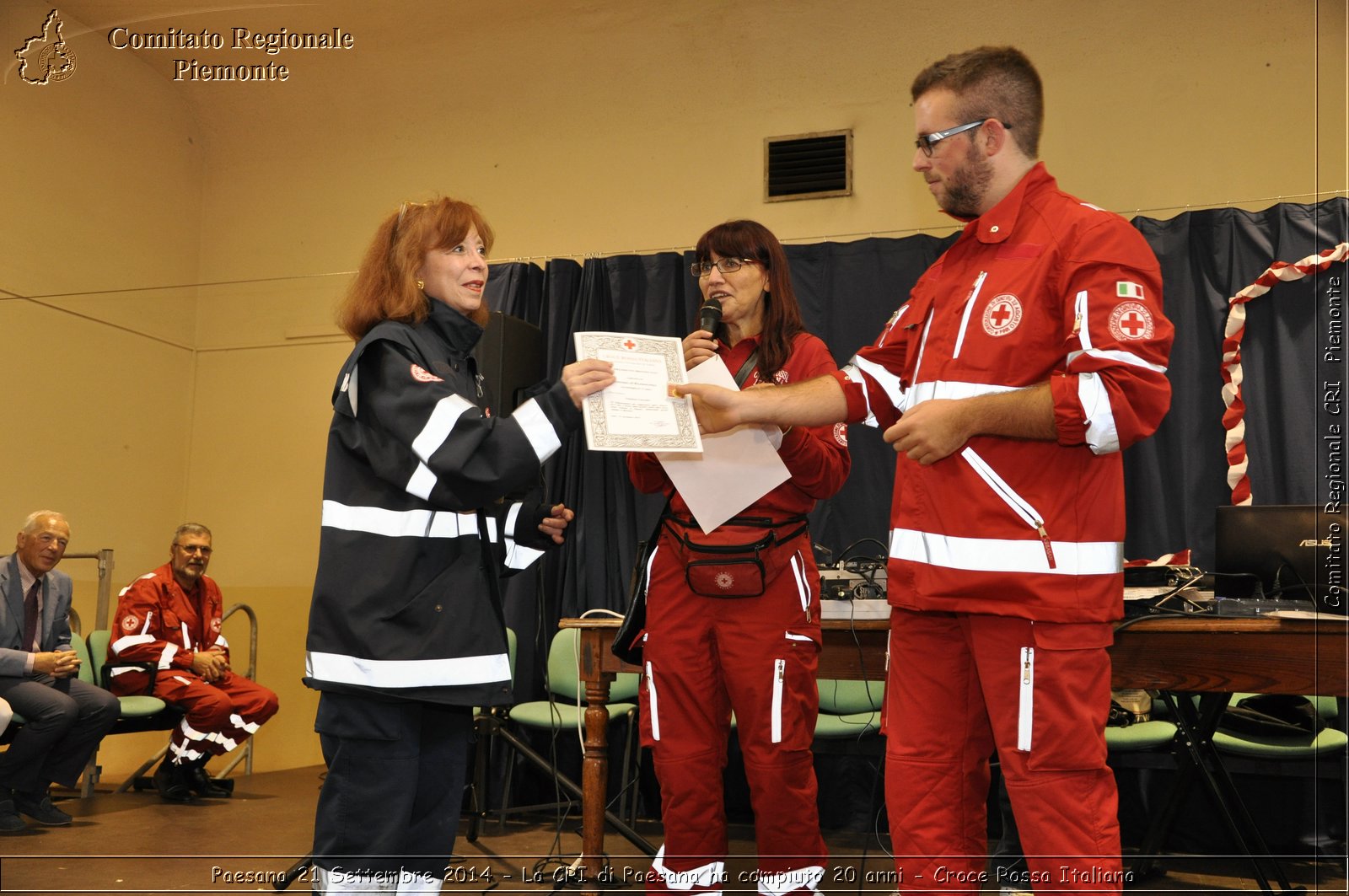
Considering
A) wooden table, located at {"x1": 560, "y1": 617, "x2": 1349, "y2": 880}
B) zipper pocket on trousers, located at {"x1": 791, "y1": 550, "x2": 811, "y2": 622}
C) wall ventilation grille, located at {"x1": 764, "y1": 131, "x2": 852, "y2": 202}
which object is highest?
wall ventilation grille, located at {"x1": 764, "y1": 131, "x2": 852, "y2": 202}

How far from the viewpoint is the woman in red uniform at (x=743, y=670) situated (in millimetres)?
2498

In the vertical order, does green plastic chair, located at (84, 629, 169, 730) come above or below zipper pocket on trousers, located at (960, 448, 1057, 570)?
below

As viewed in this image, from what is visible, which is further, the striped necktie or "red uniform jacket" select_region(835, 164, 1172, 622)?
the striped necktie

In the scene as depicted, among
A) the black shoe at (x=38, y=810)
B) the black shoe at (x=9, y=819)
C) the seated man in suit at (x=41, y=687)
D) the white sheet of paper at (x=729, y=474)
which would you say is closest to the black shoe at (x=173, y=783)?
the seated man in suit at (x=41, y=687)

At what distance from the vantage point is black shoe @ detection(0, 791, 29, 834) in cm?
421

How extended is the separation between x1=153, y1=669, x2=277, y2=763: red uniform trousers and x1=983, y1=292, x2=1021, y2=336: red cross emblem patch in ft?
15.0

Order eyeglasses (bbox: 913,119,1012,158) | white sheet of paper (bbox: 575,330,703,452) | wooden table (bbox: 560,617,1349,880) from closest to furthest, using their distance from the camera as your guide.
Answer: eyeglasses (bbox: 913,119,1012,158) < white sheet of paper (bbox: 575,330,703,452) < wooden table (bbox: 560,617,1349,880)

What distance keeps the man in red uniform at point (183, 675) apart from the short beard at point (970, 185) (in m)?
4.54

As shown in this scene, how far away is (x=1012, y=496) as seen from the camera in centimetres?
171

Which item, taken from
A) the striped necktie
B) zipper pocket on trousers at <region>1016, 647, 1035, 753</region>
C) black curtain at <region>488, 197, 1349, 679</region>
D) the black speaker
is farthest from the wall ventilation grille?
zipper pocket on trousers at <region>1016, 647, 1035, 753</region>

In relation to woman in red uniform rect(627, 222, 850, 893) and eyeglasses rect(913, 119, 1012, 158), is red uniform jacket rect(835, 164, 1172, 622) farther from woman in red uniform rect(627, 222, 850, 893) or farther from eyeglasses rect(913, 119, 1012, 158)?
woman in red uniform rect(627, 222, 850, 893)

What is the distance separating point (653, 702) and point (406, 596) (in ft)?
3.02

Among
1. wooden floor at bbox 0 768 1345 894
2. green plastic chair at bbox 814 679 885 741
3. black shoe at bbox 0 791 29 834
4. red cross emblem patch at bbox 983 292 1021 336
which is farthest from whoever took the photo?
black shoe at bbox 0 791 29 834

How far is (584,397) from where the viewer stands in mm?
1982
